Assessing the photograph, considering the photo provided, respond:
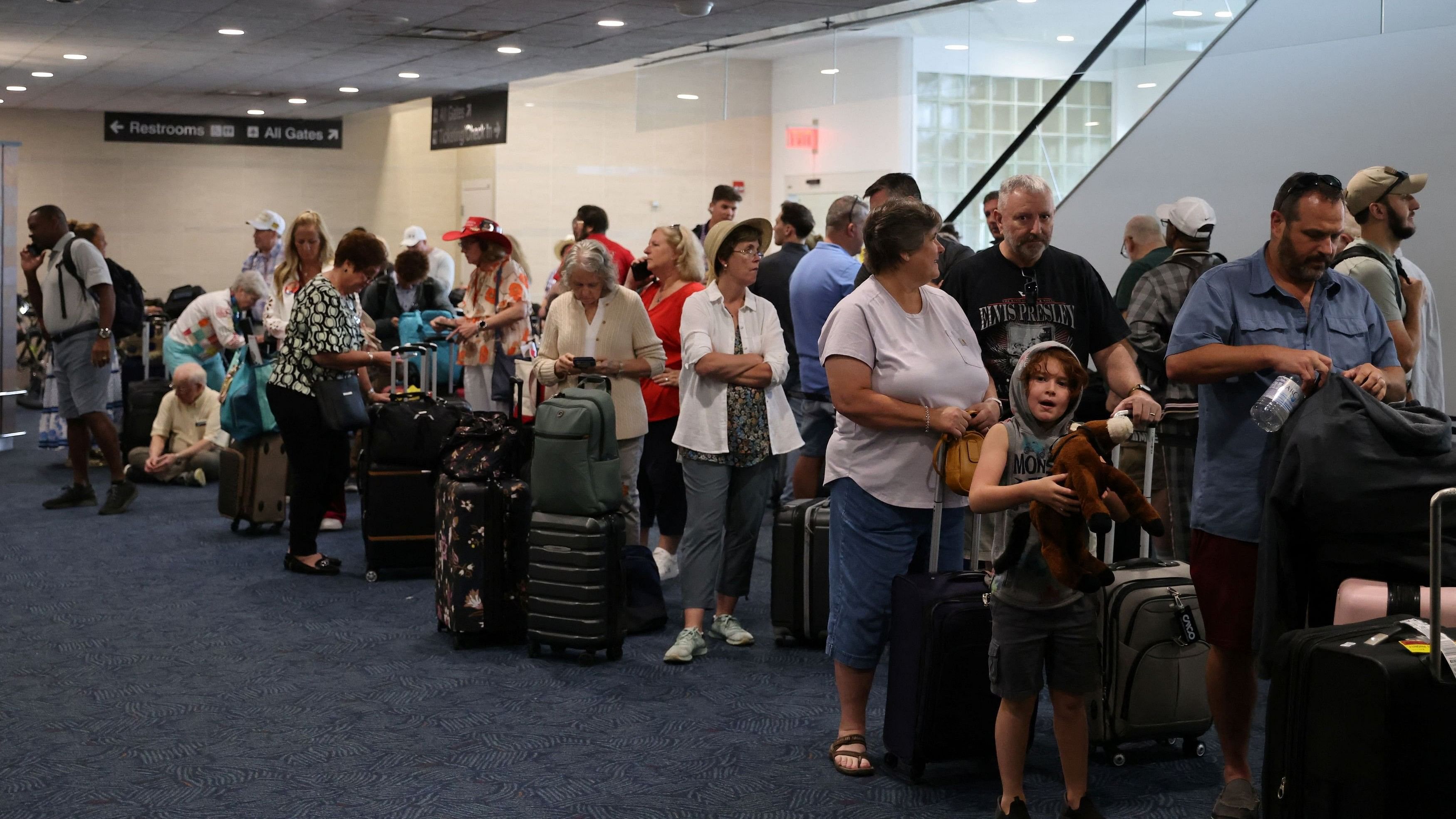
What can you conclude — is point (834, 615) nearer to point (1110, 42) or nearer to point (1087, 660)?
point (1087, 660)

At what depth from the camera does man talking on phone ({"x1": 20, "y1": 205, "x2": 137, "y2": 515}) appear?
795cm

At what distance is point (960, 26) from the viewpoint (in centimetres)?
934

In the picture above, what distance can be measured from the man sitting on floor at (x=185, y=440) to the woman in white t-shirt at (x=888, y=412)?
6534 mm

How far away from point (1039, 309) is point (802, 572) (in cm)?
152

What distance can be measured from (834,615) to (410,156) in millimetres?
15698

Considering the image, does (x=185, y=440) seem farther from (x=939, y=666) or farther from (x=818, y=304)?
(x=939, y=666)

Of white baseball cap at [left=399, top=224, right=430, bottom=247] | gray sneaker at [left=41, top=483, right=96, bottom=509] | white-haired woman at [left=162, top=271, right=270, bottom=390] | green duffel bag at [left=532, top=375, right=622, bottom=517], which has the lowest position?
gray sneaker at [left=41, top=483, right=96, bottom=509]

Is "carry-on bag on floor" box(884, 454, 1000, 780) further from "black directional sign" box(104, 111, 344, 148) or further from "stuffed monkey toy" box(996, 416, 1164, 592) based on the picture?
"black directional sign" box(104, 111, 344, 148)

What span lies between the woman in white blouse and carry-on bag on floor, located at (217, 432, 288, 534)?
3.41 m

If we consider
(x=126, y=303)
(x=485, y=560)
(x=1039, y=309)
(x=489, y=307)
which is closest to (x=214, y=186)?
(x=126, y=303)

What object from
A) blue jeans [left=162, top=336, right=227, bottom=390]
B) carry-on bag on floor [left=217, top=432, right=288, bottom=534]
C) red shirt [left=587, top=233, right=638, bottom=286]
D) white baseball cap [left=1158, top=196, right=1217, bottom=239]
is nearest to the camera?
white baseball cap [left=1158, top=196, right=1217, bottom=239]

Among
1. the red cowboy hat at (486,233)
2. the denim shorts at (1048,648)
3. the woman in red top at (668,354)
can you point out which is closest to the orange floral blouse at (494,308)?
the red cowboy hat at (486,233)

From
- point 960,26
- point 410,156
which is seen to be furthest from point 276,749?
point 410,156

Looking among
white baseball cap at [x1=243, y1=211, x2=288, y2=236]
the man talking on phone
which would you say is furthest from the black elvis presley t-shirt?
white baseball cap at [x1=243, y1=211, x2=288, y2=236]
